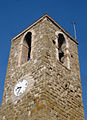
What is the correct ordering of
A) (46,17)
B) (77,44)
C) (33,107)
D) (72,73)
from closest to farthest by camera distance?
(33,107), (72,73), (46,17), (77,44)

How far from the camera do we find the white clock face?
30.9ft

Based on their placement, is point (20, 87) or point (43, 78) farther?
point (20, 87)

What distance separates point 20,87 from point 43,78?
134 centimetres

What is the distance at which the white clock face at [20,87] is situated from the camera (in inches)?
371

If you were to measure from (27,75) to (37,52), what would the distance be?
1.18 meters

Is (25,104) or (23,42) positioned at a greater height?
(23,42)

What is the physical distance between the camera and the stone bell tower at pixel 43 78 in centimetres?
841

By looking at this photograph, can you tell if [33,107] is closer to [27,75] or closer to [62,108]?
[62,108]

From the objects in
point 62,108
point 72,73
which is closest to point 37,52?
point 72,73

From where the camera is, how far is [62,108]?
344 inches

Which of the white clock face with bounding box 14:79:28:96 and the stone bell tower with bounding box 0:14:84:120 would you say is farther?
the white clock face with bounding box 14:79:28:96

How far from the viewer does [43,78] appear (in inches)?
347

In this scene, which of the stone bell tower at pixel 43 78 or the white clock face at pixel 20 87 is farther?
the white clock face at pixel 20 87

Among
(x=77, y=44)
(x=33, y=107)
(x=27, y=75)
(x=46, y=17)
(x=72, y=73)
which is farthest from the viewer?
(x=77, y=44)
